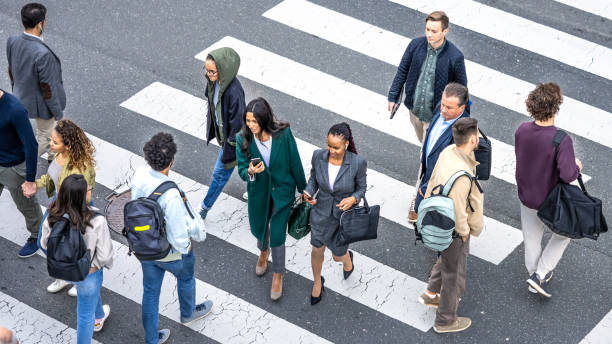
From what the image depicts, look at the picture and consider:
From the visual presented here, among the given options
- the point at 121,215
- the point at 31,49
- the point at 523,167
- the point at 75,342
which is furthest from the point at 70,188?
the point at 523,167

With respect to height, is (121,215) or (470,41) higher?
(470,41)

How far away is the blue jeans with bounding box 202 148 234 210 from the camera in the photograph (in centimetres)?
806

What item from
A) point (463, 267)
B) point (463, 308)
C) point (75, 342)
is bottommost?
point (75, 342)

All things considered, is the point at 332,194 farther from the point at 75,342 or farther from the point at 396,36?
the point at 396,36

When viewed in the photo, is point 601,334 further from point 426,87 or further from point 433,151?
point 426,87

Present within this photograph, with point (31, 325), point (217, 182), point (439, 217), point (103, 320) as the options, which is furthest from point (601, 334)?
point (31, 325)

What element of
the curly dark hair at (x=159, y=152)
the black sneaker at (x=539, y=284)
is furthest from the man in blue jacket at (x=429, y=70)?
the curly dark hair at (x=159, y=152)

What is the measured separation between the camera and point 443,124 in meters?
7.47

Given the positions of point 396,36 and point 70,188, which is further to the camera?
point 396,36

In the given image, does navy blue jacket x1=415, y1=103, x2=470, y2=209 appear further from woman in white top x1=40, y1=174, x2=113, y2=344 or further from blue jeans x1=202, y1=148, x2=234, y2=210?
woman in white top x1=40, y1=174, x2=113, y2=344

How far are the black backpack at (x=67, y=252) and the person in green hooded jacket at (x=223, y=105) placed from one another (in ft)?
5.97

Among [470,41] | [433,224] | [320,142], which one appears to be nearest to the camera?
[433,224]

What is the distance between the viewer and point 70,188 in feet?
19.8

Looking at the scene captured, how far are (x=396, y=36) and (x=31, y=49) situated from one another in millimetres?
4596
